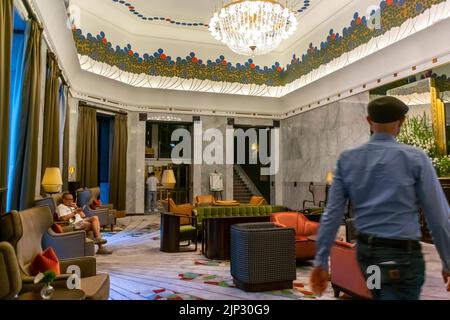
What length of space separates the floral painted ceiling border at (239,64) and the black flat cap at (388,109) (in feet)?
22.6

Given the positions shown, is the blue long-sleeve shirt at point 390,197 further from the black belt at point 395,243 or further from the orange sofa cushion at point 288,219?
the orange sofa cushion at point 288,219

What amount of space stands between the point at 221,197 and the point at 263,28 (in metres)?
7.24

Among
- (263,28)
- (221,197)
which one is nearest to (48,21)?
(263,28)

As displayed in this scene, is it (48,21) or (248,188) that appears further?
(248,188)

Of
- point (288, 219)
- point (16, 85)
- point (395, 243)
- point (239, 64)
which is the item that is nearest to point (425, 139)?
point (288, 219)

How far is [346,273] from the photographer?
3.76 m

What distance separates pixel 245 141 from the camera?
15844 mm

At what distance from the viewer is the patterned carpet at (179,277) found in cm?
412

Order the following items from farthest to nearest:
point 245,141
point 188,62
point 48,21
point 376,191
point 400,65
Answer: point 245,141 < point 188,62 < point 400,65 < point 48,21 < point 376,191

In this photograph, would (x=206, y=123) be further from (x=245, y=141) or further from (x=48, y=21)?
(x=48, y=21)

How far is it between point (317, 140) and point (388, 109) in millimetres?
10226

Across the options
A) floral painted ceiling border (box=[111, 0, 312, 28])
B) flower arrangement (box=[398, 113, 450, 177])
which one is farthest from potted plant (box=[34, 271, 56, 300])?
floral painted ceiling border (box=[111, 0, 312, 28])

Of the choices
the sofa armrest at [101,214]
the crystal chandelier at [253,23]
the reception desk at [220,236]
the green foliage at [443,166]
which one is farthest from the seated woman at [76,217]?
the green foliage at [443,166]

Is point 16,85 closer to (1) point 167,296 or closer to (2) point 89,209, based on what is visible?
(1) point 167,296
